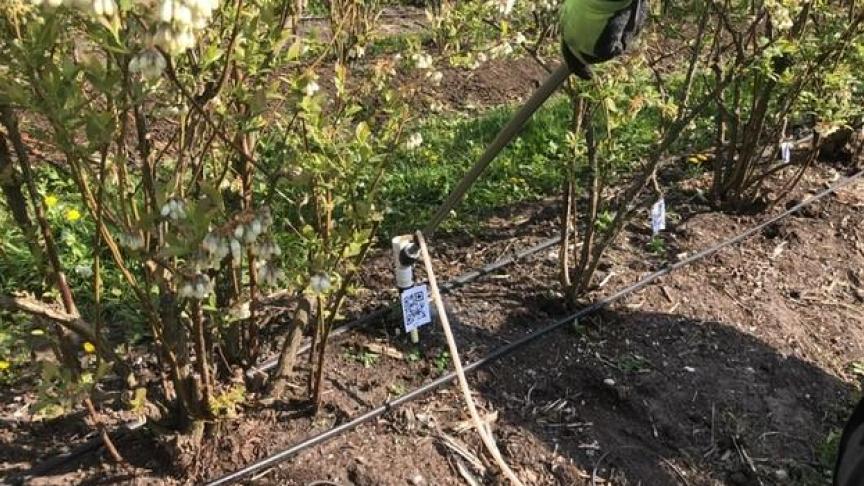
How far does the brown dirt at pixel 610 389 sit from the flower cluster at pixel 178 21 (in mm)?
1425

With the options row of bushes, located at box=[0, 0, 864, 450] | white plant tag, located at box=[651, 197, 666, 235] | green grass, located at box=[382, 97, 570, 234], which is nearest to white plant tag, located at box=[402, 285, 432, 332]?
row of bushes, located at box=[0, 0, 864, 450]

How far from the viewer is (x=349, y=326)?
2.90 metres

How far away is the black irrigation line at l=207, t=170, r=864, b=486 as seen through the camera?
2.29m

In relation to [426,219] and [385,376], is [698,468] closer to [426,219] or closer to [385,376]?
[385,376]

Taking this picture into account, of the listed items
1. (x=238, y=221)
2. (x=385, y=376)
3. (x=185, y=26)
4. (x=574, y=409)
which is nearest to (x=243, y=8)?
(x=238, y=221)

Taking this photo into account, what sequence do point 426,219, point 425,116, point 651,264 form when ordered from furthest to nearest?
point 425,116, point 426,219, point 651,264

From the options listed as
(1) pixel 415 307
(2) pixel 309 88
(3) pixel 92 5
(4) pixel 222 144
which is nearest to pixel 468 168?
(1) pixel 415 307

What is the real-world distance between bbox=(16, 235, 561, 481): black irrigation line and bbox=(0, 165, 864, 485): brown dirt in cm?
3

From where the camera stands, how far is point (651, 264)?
346 centimetres

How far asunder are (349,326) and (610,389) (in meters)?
0.96

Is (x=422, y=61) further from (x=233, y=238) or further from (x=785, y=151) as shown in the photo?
(x=785, y=151)

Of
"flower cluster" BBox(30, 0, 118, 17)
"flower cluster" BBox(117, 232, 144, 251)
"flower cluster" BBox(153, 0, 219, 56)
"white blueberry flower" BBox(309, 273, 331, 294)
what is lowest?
"white blueberry flower" BBox(309, 273, 331, 294)

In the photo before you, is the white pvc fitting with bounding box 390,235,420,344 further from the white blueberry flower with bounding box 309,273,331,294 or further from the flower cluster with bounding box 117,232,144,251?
the flower cluster with bounding box 117,232,144,251

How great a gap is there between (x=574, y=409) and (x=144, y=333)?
Answer: 1564 mm
